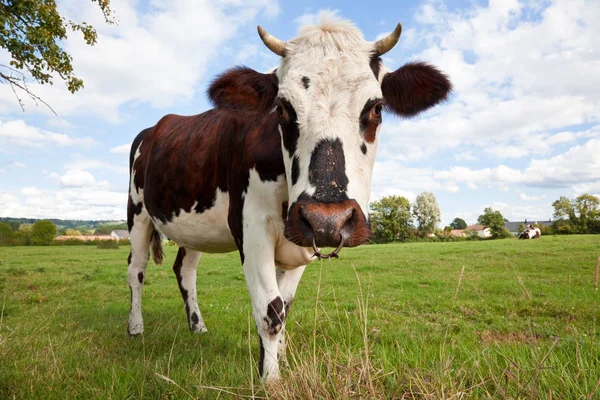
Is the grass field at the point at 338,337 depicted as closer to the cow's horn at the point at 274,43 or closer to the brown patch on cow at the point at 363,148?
the brown patch on cow at the point at 363,148

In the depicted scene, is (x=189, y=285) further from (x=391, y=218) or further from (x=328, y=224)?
(x=391, y=218)

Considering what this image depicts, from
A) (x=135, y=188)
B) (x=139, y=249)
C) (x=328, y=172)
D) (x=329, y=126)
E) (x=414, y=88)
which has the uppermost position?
(x=414, y=88)

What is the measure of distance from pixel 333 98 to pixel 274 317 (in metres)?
1.78

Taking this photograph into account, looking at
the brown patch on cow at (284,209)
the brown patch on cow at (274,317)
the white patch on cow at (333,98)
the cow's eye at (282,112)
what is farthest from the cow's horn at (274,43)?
the brown patch on cow at (274,317)

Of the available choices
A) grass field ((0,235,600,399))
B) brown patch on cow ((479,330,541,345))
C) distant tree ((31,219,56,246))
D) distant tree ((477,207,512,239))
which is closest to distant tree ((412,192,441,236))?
distant tree ((477,207,512,239))

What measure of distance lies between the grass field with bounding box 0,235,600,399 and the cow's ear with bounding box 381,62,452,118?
5.79 feet

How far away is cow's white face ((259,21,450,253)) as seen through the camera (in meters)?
2.54

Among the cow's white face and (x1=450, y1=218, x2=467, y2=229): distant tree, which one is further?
(x1=450, y1=218, x2=467, y2=229): distant tree

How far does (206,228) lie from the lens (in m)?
4.84

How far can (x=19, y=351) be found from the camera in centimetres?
380

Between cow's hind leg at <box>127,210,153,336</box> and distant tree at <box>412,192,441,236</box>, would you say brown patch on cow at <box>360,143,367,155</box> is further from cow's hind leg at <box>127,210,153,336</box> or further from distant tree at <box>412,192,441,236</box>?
distant tree at <box>412,192,441,236</box>

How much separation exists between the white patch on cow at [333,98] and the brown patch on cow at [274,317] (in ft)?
3.38

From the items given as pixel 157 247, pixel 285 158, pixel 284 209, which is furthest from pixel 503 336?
pixel 157 247

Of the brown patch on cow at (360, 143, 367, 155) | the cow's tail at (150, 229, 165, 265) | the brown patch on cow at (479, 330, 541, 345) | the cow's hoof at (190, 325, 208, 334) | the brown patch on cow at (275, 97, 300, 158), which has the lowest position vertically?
the brown patch on cow at (479, 330, 541, 345)
